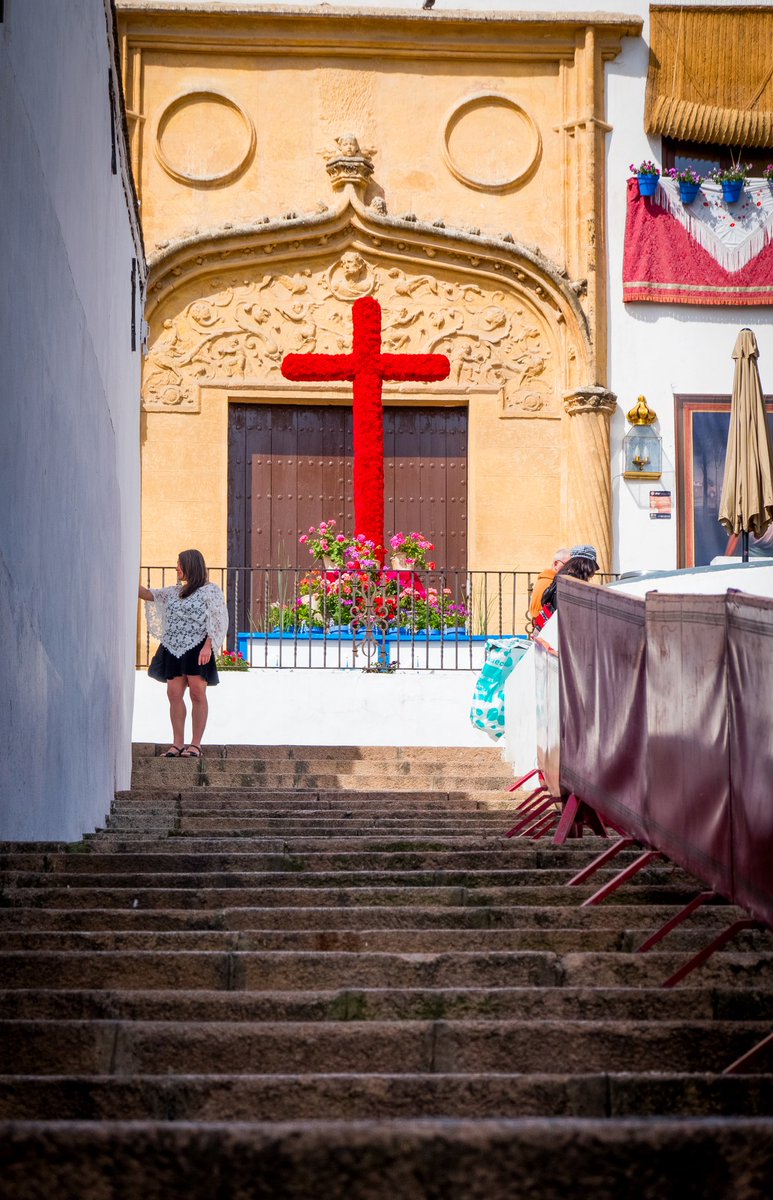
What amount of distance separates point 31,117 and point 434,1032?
351cm

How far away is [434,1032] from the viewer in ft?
9.84

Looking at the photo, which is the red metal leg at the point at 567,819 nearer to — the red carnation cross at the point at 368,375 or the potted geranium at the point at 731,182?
the red carnation cross at the point at 368,375

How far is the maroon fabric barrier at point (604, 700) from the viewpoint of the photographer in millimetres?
4797

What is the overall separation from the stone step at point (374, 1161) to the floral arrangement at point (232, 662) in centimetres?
1206

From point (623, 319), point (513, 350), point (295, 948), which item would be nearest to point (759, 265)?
point (623, 319)

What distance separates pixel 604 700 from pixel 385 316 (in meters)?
12.2

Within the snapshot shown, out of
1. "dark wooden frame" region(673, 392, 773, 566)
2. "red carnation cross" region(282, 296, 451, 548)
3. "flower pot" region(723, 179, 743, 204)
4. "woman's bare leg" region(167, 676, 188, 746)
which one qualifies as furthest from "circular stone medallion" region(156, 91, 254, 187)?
"woman's bare leg" region(167, 676, 188, 746)

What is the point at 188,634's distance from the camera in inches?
Answer: 386

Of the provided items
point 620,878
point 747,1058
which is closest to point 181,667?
point 620,878

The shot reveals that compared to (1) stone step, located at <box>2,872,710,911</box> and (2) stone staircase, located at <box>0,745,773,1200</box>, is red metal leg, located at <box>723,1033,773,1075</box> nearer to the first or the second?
(2) stone staircase, located at <box>0,745,773,1200</box>

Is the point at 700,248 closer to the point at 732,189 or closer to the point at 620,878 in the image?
the point at 732,189

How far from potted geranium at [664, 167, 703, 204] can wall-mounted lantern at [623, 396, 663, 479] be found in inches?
89.4

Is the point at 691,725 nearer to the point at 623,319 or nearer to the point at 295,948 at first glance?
the point at 295,948

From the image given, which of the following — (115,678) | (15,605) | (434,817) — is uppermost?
(15,605)
